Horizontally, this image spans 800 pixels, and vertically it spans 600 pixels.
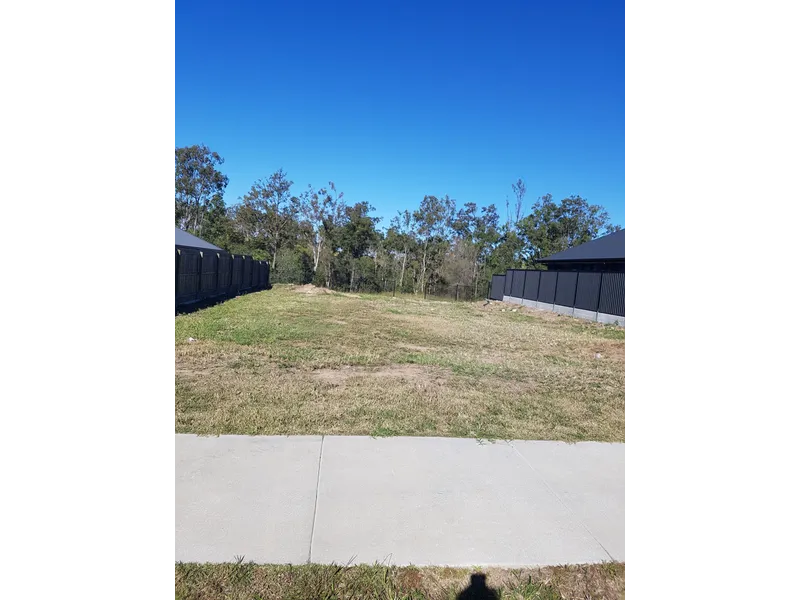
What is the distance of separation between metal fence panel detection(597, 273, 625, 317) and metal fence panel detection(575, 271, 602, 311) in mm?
101

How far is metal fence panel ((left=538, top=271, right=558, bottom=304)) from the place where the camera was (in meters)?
8.05

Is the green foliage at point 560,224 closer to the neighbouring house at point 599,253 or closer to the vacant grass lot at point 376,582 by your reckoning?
the neighbouring house at point 599,253

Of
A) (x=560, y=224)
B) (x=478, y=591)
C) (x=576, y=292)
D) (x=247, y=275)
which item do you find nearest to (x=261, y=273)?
(x=247, y=275)

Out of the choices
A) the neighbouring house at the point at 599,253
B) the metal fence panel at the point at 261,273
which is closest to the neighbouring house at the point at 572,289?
the neighbouring house at the point at 599,253

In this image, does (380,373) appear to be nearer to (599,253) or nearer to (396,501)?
(599,253)

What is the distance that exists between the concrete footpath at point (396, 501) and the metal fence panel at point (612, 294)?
5.21 meters

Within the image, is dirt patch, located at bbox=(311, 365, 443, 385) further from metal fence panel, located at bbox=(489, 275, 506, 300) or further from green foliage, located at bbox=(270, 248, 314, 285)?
metal fence panel, located at bbox=(489, 275, 506, 300)

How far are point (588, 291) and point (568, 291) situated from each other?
1.71 ft
